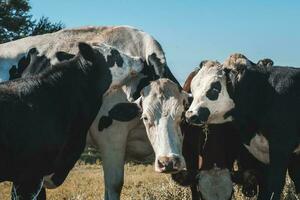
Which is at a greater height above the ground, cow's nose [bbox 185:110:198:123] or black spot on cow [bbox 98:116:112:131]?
cow's nose [bbox 185:110:198:123]

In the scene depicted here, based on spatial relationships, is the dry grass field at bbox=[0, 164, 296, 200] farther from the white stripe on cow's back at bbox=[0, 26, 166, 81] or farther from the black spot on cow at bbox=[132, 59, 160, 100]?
the white stripe on cow's back at bbox=[0, 26, 166, 81]

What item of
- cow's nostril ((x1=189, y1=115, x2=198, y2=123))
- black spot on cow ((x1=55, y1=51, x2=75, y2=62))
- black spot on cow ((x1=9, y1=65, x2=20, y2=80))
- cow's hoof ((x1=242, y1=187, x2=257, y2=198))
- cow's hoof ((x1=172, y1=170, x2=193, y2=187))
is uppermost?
black spot on cow ((x1=55, y1=51, x2=75, y2=62))

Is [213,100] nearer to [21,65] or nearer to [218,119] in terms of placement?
[218,119]

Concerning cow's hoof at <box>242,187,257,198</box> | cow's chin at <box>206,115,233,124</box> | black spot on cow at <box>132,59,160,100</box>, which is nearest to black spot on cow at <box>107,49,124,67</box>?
black spot on cow at <box>132,59,160,100</box>

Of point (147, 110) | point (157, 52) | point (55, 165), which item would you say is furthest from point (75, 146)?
point (157, 52)

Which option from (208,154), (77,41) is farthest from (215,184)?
(77,41)

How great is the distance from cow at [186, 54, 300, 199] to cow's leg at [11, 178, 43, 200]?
69.1 inches

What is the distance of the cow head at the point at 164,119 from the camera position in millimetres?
6156

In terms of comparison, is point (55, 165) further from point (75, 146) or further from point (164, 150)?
point (164, 150)

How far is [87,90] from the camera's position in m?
6.86

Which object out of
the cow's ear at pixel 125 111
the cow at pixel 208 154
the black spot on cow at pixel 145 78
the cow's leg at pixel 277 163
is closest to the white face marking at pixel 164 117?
the cow's ear at pixel 125 111

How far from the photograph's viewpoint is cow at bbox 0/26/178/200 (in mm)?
7371

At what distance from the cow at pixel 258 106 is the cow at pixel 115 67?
766mm

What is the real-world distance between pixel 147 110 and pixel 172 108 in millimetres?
274
